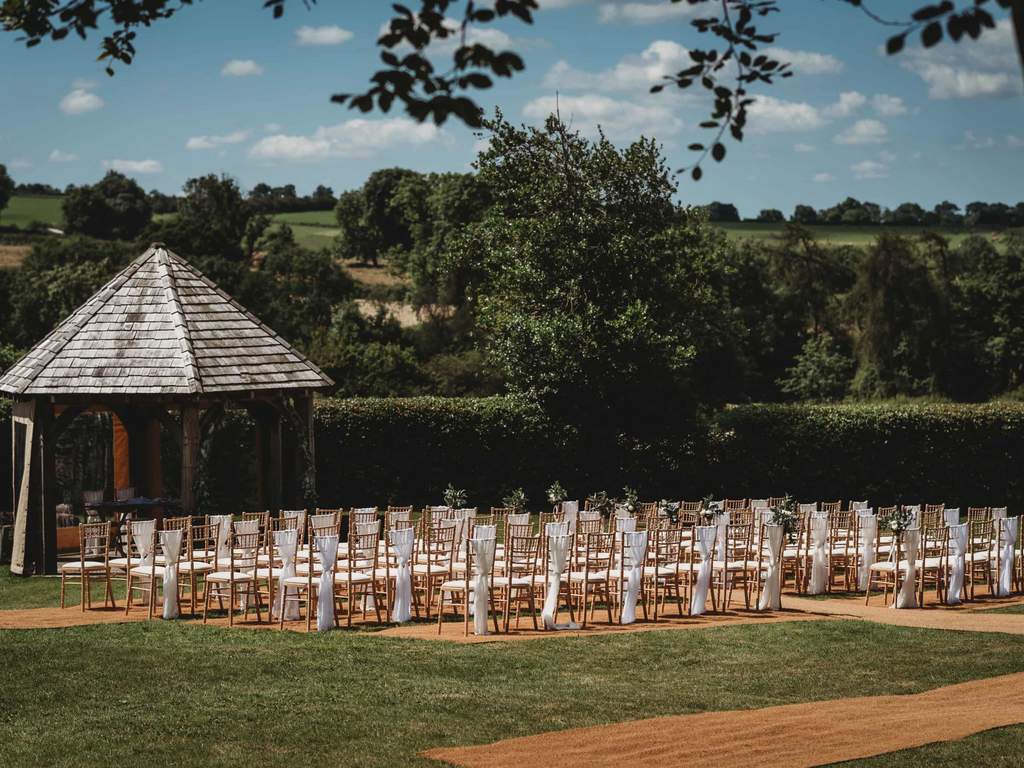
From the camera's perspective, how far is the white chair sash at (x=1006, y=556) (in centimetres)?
1816

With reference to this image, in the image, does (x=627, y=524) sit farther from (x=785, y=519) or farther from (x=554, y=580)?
(x=554, y=580)

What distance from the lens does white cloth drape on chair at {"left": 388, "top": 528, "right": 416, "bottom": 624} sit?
604 inches

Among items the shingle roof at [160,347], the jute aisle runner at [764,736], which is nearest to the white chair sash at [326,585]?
the jute aisle runner at [764,736]

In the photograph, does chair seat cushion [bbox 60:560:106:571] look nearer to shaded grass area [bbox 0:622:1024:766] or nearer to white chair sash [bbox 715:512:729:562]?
shaded grass area [bbox 0:622:1024:766]

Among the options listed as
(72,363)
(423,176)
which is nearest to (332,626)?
(72,363)

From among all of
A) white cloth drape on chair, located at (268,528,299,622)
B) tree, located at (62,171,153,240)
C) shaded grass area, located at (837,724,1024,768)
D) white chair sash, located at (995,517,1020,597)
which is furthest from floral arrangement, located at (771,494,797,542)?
tree, located at (62,171,153,240)

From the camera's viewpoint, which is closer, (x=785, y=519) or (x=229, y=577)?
(x=229, y=577)

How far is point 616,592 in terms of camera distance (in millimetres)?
16641

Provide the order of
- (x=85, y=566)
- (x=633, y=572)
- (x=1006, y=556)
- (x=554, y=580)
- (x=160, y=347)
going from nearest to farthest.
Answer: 1. (x=554, y=580)
2. (x=633, y=572)
3. (x=85, y=566)
4. (x=1006, y=556)
5. (x=160, y=347)

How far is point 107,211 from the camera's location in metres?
86.9

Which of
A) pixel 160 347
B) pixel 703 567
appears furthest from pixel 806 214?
pixel 703 567

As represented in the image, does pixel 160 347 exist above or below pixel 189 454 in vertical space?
above

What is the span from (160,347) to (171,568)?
21.3ft

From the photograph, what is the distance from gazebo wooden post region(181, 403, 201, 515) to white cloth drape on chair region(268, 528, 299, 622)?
543cm
